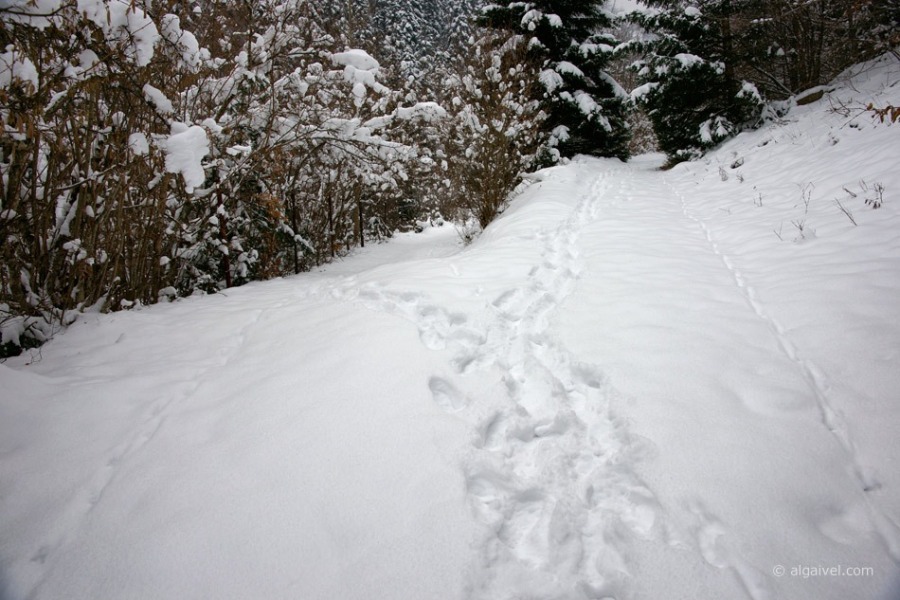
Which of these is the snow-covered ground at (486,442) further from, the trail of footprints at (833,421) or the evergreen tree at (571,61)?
the evergreen tree at (571,61)

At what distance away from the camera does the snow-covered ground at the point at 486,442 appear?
3.79 ft

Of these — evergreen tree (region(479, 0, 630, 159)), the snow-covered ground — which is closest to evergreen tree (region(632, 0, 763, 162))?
evergreen tree (region(479, 0, 630, 159))

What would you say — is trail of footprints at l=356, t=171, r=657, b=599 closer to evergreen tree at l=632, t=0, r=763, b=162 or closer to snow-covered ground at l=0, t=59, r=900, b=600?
snow-covered ground at l=0, t=59, r=900, b=600

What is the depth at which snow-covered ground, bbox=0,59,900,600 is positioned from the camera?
45.5 inches

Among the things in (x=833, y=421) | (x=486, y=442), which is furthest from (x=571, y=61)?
(x=486, y=442)

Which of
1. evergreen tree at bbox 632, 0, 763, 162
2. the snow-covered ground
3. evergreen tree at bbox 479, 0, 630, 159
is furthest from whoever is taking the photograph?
evergreen tree at bbox 479, 0, 630, 159

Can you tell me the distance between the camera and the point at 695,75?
31.4 feet

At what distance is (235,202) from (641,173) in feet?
33.6

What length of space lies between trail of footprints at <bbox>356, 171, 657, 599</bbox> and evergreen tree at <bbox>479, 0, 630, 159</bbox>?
368 inches

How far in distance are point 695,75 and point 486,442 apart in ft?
38.4

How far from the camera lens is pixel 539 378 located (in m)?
2.07

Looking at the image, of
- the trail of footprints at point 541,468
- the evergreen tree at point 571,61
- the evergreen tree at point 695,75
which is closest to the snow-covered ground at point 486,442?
the trail of footprints at point 541,468

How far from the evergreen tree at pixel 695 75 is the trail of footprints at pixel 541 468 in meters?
10.3

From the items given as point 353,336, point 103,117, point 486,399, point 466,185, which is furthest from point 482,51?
point 486,399
